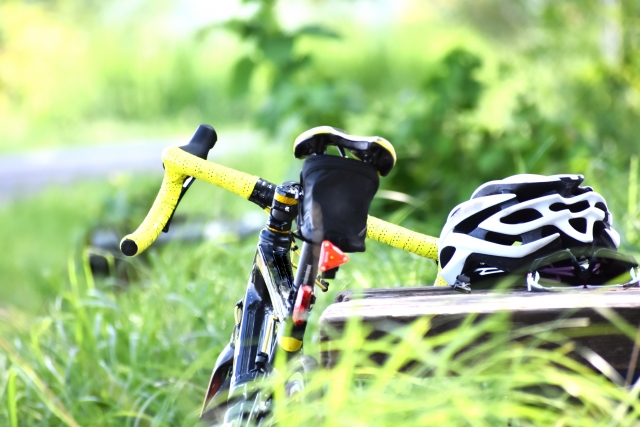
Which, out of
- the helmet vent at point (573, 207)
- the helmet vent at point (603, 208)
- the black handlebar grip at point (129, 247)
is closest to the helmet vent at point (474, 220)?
the helmet vent at point (573, 207)

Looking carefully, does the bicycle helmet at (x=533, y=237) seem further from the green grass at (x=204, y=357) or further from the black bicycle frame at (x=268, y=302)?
the black bicycle frame at (x=268, y=302)

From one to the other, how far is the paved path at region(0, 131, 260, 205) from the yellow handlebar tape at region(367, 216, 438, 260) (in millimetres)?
7575

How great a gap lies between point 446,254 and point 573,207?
12.0 inches

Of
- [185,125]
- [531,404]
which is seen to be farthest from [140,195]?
[185,125]

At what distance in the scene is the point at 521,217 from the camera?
6.13 feet

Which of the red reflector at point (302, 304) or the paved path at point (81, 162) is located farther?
the paved path at point (81, 162)

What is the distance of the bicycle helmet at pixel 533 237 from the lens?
1815 mm

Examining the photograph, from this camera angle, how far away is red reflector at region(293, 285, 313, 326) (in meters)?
1.54

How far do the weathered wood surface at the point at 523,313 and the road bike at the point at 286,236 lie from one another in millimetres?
95

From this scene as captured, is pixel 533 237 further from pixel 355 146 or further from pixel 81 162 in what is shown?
pixel 81 162

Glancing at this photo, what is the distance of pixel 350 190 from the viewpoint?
4.87 feet

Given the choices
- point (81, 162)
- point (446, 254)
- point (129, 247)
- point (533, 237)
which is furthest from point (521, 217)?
point (81, 162)

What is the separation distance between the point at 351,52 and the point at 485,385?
1189 centimetres

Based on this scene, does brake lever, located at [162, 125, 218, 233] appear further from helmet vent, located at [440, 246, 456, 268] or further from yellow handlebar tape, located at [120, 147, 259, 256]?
helmet vent, located at [440, 246, 456, 268]
